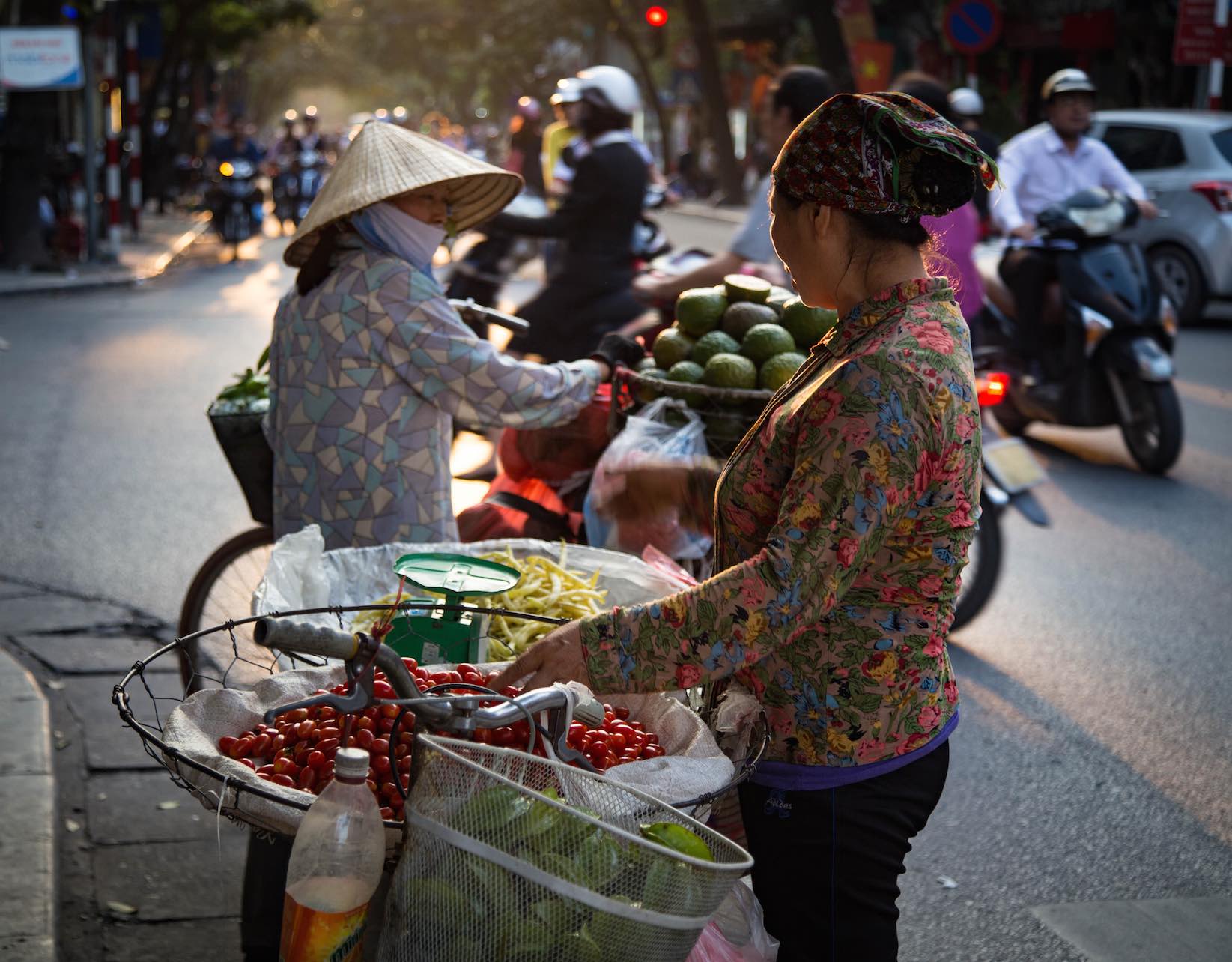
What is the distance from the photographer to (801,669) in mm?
2096

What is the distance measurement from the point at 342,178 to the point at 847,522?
224 cm

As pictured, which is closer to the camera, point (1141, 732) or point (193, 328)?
point (1141, 732)

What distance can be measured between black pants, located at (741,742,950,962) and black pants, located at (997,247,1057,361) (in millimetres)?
6385

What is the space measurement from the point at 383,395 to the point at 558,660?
1745 mm

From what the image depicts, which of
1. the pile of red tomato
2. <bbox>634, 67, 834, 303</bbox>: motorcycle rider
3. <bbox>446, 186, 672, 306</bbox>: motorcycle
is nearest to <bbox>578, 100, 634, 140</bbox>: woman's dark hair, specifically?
<bbox>634, 67, 834, 303</bbox>: motorcycle rider

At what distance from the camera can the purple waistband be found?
2.12 meters

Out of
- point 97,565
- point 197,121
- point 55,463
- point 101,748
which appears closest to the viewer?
point 101,748

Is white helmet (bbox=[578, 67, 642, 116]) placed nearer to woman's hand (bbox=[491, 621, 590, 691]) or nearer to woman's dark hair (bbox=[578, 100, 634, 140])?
woman's dark hair (bbox=[578, 100, 634, 140])

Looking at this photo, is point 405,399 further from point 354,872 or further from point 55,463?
point 55,463

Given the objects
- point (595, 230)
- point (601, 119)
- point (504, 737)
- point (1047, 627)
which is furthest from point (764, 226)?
point (504, 737)

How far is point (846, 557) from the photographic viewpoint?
1875 mm

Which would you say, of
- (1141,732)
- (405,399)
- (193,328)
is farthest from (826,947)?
(193,328)

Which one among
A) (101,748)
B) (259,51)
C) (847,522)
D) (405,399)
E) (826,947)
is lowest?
(259,51)

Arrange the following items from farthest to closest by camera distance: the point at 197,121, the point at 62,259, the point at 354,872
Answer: the point at 197,121 → the point at 62,259 → the point at 354,872
